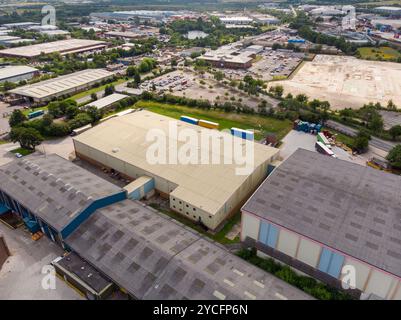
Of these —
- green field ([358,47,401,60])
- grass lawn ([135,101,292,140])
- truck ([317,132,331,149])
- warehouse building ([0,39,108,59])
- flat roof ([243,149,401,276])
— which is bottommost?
grass lawn ([135,101,292,140])

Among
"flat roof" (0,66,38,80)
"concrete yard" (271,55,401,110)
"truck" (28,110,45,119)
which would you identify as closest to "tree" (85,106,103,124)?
"truck" (28,110,45,119)

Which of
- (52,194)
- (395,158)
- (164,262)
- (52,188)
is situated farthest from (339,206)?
(52,188)

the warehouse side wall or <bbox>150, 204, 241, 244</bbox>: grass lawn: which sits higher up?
the warehouse side wall

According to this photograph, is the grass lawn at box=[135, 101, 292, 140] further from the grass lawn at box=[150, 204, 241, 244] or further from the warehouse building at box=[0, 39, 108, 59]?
the warehouse building at box=[0, 39, 108, 59]

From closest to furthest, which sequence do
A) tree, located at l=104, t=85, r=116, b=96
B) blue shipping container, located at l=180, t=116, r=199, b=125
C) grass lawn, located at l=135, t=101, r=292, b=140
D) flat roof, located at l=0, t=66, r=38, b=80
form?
blue shipping container, located at l=180, t=116, r=199, b=125 < grass lawn, located at l=135, t=101, r=292, b=140 < tree, located at l=104, t=85, r=116, b=96 < flat roof, located at l=0, t=66, r=38, b=80

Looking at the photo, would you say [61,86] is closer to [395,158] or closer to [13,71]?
[13,71]

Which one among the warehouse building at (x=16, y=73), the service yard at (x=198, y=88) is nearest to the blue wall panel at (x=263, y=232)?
the service yard at (x=198, y=88)

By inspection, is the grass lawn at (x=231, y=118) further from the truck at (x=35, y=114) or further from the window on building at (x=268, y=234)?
the window on building at (x=268, y=234)
